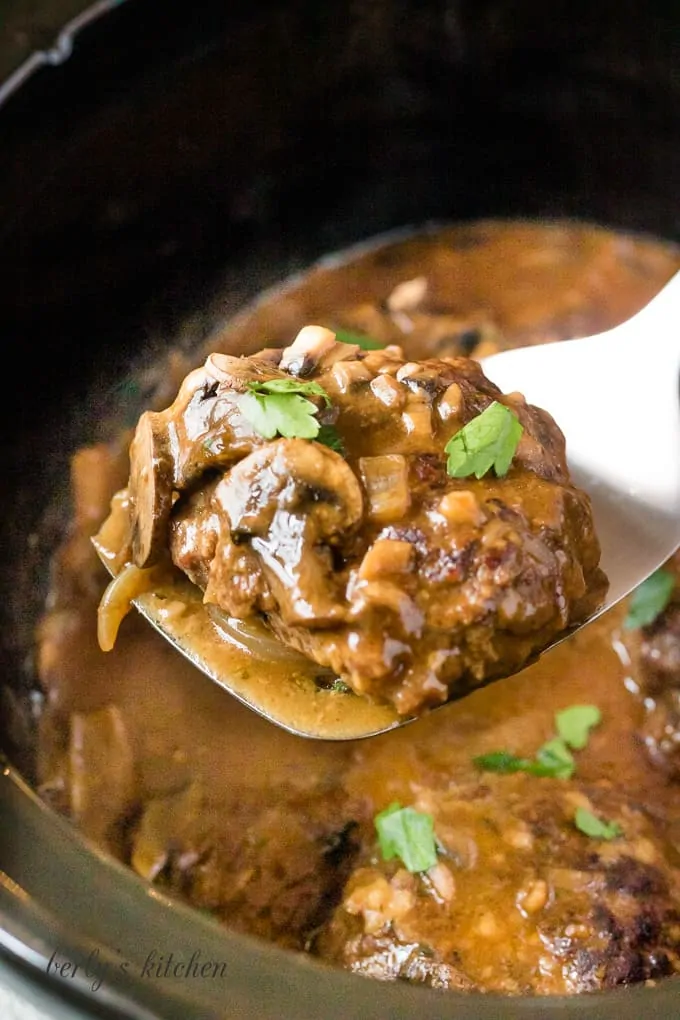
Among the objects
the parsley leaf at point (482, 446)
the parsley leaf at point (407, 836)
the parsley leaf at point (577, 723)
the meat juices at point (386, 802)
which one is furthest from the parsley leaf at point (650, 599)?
the parsley leaf at point (482, 446)

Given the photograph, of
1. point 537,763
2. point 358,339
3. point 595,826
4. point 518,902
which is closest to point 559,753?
point 537,763

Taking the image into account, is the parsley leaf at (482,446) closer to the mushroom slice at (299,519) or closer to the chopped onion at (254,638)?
the mushroom slice at (299,519)

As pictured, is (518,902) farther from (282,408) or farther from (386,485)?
(282,408)

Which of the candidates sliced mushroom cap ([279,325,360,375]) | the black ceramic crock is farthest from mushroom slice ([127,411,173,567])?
the black ceramic crock

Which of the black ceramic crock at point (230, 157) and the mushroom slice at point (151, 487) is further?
the black ceramic crock at point (230, 157)

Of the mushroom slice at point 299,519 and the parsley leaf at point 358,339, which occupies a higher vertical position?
the mushroom slice at point 299,519

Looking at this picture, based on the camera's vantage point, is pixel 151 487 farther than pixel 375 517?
Yes
